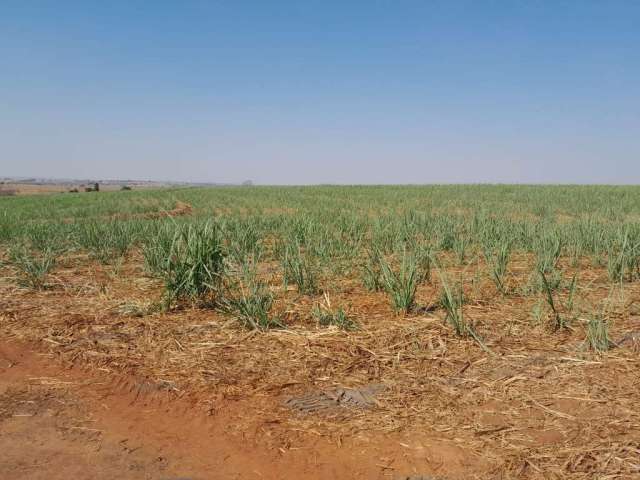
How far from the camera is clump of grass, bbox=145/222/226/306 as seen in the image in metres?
3.76

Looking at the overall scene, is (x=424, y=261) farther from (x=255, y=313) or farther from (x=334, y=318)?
(x=255, y=313)

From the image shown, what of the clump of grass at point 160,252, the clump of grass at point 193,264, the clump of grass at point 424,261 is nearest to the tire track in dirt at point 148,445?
the clump of grass at point 193,264

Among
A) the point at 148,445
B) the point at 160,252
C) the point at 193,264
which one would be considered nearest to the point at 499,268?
the point at 193,264

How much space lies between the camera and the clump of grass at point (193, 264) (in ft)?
12.3

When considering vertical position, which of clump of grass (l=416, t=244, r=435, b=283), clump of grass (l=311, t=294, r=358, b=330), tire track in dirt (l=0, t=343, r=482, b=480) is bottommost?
tire track in dirt (l=0, t=343, r=482, b=480)

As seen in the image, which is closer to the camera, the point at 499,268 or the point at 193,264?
the point at 193,264

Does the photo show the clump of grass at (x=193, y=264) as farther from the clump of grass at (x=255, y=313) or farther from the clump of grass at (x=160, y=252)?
the clump of grass at (x=255, y=313)

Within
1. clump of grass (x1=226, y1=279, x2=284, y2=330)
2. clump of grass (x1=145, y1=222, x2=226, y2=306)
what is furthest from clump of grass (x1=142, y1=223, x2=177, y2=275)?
clump of grass (x1=226, y1=279, x2=284, y2=330)

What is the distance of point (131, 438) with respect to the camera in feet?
6.91

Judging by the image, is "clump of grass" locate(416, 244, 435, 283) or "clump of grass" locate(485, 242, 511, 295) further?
"clump of grass" locate(416, 244, 435, 283)

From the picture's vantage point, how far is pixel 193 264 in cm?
376

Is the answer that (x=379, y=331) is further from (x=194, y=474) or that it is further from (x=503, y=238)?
(x=503, y=238)

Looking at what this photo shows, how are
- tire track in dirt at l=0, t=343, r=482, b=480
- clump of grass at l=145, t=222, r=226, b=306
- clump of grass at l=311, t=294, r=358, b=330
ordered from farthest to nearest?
clump of grass at l=145, t=222, r=226, b=306
clump of grass at l=311, t=294, r=358, b=330
tire track in dirt at l=0, t=343, r=482, b=480

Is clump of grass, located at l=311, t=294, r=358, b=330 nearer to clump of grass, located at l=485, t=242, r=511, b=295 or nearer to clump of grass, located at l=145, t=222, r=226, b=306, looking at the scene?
clump of grass, located at l=145, t=222, r=226, b=306
